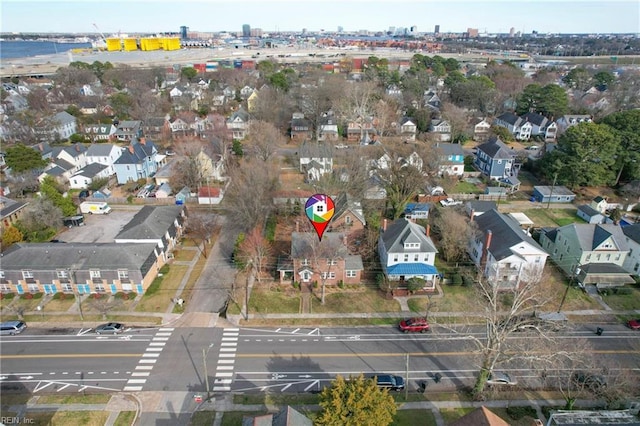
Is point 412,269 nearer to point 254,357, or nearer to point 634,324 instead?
point 254,357

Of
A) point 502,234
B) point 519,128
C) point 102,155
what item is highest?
point 519,128

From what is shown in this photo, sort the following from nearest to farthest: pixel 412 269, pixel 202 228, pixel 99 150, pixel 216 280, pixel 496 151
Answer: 1. pixel 412 269
2. pixel 216 280
3. pixel 202 228
4. pixel 496 151
5. pixel 99 150

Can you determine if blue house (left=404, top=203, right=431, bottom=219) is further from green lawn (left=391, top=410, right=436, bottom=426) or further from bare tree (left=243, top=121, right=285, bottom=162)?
green lawn (left=391, top=410, right=436, bottom=426)

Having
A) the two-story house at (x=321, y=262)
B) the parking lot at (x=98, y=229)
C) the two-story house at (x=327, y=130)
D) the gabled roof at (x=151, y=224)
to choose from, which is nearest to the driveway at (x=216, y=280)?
the gabled roof at (x=151, y=224)

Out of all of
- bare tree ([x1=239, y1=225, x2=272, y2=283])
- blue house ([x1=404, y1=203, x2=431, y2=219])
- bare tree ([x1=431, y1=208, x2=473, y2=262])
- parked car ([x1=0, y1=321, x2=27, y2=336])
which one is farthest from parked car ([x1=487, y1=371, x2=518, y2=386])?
parked car ([x1=0, y1=321, x2=27, y2=336])

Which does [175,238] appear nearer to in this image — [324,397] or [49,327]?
[49,327]

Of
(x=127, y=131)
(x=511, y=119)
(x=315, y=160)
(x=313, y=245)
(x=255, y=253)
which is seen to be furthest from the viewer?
(x=511, y=119)

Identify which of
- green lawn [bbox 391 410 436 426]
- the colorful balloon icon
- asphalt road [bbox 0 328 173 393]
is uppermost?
the colorful balloon icon

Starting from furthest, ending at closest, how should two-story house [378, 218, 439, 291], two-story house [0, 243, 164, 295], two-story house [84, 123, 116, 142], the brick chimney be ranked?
1. two-story house [84, 123, 116, 142]
2. the brick chimney
3. two-story house [378, 218, 439, 291]
4. two-story house [0, 243, 164, 295]

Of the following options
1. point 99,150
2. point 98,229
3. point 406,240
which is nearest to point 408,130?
point 406,240
